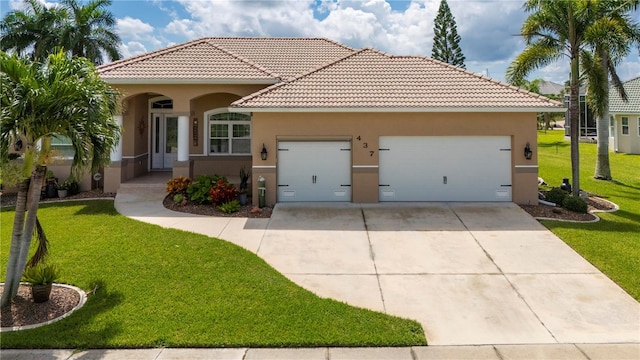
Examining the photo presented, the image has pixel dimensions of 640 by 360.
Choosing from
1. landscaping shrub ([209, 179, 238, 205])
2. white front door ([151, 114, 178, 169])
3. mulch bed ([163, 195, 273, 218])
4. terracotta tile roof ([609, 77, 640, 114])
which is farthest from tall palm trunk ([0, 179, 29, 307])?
terracotta tile roof ([609, 77, 640, 114])

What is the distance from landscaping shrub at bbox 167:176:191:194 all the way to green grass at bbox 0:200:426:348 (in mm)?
4289

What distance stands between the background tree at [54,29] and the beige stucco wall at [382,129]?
1779 centimetres

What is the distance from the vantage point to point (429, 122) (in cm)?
1285

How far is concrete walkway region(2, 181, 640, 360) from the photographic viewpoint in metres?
5.32

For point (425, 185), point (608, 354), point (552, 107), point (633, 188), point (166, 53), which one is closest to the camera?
point (608, 354)

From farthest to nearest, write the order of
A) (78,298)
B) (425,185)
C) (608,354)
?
(425,185), (78,298), (608,354)

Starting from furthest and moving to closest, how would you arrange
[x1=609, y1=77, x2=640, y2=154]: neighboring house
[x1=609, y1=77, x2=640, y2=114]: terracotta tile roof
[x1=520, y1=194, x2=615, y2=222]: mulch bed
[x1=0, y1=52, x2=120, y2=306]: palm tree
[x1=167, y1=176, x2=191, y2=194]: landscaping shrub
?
[x1=609, y1=77, x2=640, y2=154]: neighboring house
[x1=609, y1=77, x2=640, y2=114]: terracotta tile roof
[x1=167, y1=176, x2=191, y2=194]: landscaping shrub
[x1=520, y1=194, x2=615, y2=222]: mulch bed
[x1=0, y1=52, x2=120, y2=306]: palm tree

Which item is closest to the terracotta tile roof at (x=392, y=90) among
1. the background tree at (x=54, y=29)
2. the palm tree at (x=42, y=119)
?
the palm tree at (x=42, y=119)

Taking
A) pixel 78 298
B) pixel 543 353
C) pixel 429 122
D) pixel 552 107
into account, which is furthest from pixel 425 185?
pixel 78 298

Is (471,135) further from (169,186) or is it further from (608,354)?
(169,186)

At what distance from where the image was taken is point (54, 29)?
24531 mm

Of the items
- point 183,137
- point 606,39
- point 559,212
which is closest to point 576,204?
point 559,212

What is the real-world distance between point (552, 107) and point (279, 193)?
892 cm

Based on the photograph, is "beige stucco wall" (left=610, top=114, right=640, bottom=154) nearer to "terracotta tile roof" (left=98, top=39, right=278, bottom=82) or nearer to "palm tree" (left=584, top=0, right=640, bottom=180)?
"palm tree" (left=584, top=0, right=640, bottom=180)
